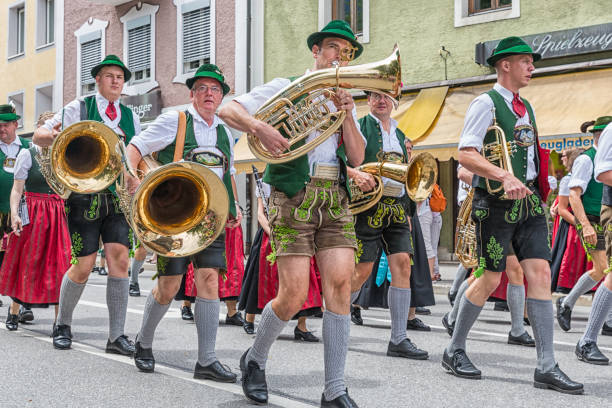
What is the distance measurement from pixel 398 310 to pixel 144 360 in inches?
80.1

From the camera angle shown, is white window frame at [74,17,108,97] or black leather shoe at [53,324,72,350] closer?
black leather shoe at [53,324,72,350]

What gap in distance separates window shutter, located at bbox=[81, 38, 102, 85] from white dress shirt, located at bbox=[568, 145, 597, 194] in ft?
68.6

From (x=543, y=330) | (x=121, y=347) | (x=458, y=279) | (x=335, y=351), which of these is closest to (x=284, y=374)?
(x=335, y=351)

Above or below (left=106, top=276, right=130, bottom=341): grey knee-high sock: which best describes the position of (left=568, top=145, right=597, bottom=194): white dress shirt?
above

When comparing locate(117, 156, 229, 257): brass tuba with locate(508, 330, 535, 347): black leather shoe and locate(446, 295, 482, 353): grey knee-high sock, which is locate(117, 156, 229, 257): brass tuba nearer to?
locate(446, 295, 482, 353): grey knee-high sock

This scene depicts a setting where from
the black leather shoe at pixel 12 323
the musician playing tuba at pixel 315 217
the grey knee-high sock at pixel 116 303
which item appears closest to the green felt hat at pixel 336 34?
the musician playing tuba at pixel 315 217

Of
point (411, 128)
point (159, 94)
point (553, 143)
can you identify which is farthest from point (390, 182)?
point (159, 94)

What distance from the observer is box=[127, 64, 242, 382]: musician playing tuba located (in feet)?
16.6

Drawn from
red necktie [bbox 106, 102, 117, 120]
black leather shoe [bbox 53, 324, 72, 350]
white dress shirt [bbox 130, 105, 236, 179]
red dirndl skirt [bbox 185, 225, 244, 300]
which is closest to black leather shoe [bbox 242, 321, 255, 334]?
red dirndl skirt [bbox 185, 225, 244, 300]

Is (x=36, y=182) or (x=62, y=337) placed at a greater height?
(x=36, y=182)

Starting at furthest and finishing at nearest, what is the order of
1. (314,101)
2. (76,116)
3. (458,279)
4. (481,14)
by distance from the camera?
(481,14), (458,279), (76,116), (314,101)

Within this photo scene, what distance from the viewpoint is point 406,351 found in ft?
20.0

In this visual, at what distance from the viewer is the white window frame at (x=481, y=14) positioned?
15.3 meters

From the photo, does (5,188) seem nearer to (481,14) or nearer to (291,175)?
(291,175)
